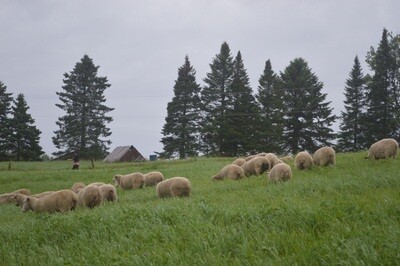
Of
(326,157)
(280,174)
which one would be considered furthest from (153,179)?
(326,157)

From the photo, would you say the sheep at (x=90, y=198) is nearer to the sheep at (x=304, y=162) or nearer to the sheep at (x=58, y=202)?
the sheep at (x=58, y=202)

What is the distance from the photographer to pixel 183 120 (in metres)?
Result: 46.3

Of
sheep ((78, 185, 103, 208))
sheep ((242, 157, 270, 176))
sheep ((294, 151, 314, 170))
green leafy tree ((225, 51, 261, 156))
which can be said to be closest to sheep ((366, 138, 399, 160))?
sheep ((294, 151, 314, 170))

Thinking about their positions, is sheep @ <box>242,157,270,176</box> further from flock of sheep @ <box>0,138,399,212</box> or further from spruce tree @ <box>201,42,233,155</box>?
spruce tree @ <box>201,42,233,155</box>

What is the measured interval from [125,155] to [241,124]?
19.6 m

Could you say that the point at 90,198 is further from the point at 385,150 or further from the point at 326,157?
the point at 385,150

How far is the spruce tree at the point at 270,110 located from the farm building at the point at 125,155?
62.8 ft

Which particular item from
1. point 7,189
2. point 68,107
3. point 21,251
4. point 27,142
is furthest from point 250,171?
point 27,142

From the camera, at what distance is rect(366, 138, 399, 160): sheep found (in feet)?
41.3

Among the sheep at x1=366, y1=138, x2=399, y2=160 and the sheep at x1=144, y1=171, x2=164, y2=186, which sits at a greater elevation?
the sheep at x1=366, y1=138, x2=399, y2=160

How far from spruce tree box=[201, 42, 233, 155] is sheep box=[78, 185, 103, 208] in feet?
110

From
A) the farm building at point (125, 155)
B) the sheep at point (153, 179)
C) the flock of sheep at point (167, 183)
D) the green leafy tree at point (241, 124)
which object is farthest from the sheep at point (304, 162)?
the farm building at point (125, 155)

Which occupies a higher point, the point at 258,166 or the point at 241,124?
the point at 241,124

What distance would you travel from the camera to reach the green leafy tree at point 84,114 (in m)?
44.7
